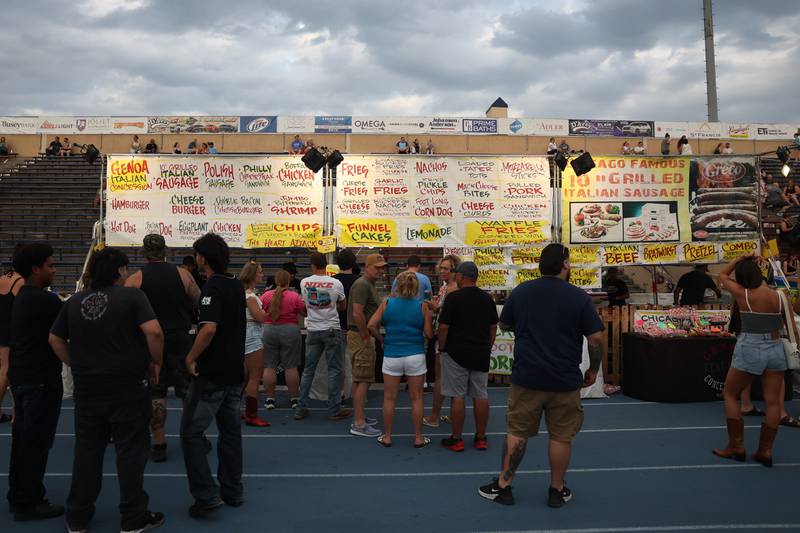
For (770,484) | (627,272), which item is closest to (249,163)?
(770,484)

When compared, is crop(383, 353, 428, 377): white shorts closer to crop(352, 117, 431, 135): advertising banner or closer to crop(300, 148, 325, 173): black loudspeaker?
crop(300, 148, 325, 173): black loudspeaker

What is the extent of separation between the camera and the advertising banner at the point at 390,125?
97.9 feet

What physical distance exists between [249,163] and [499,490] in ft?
22.6

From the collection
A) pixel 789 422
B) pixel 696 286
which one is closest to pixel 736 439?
pixel 789 422

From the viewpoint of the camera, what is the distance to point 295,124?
2988cm

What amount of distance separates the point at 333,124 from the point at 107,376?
27643 millimetres

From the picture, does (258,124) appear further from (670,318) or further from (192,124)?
(670,318)

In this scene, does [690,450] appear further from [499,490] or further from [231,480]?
[231,480]

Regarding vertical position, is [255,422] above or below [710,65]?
below

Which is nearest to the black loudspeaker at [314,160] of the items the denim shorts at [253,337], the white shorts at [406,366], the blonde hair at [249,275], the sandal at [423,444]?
the blonde hair at [249,275]

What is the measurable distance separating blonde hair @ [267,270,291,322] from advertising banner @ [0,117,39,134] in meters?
28.8

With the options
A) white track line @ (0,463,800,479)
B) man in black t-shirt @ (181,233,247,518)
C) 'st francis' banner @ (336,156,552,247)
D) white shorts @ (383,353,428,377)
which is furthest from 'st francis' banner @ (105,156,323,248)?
man in black t-shirt @ (181,233,247,518)

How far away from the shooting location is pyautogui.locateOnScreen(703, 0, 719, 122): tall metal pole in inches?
1249

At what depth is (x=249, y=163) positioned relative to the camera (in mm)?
9438
